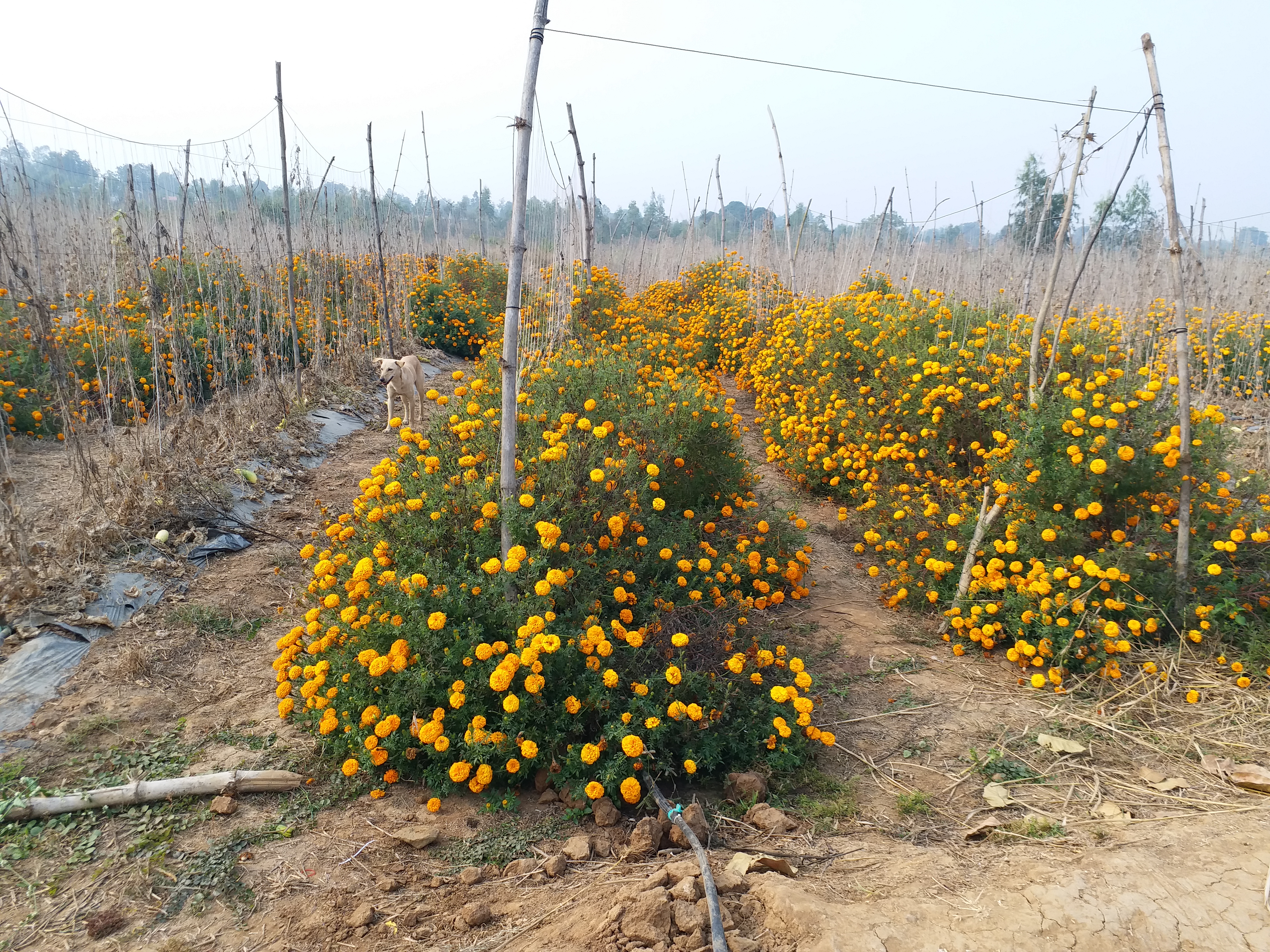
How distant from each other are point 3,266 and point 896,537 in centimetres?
972

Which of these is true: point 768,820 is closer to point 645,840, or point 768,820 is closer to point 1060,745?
point 645,840

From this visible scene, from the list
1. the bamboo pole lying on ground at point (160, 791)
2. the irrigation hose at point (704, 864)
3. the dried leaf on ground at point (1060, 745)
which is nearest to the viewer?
the irrigation hose at point (704, 864)

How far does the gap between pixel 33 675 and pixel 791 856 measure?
11.0 ft

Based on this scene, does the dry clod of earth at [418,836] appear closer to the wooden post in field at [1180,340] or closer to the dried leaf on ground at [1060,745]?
the dried leaf on ground at [1060,745]

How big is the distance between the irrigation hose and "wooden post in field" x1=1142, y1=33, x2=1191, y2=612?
2690 mm

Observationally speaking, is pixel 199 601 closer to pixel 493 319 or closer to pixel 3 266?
pixel 3 266

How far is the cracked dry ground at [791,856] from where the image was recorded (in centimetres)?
170

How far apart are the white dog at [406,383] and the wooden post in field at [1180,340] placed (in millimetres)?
5540

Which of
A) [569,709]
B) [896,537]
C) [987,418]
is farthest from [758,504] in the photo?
[569,709]

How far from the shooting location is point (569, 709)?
2.30m

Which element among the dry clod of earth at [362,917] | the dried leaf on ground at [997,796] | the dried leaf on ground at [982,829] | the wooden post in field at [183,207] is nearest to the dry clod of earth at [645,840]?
the dry clod of earth at [362,917]

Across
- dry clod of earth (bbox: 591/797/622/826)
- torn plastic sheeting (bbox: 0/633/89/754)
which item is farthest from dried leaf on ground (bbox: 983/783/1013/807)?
torn plastic sheeting (bbox: 0/633/89/754)

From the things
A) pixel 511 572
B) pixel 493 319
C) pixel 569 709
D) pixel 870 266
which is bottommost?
pixel 569 709

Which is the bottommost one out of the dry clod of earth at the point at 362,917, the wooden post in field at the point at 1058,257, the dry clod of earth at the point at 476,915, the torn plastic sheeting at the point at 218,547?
the dry clod of earth at the point at 362,917
